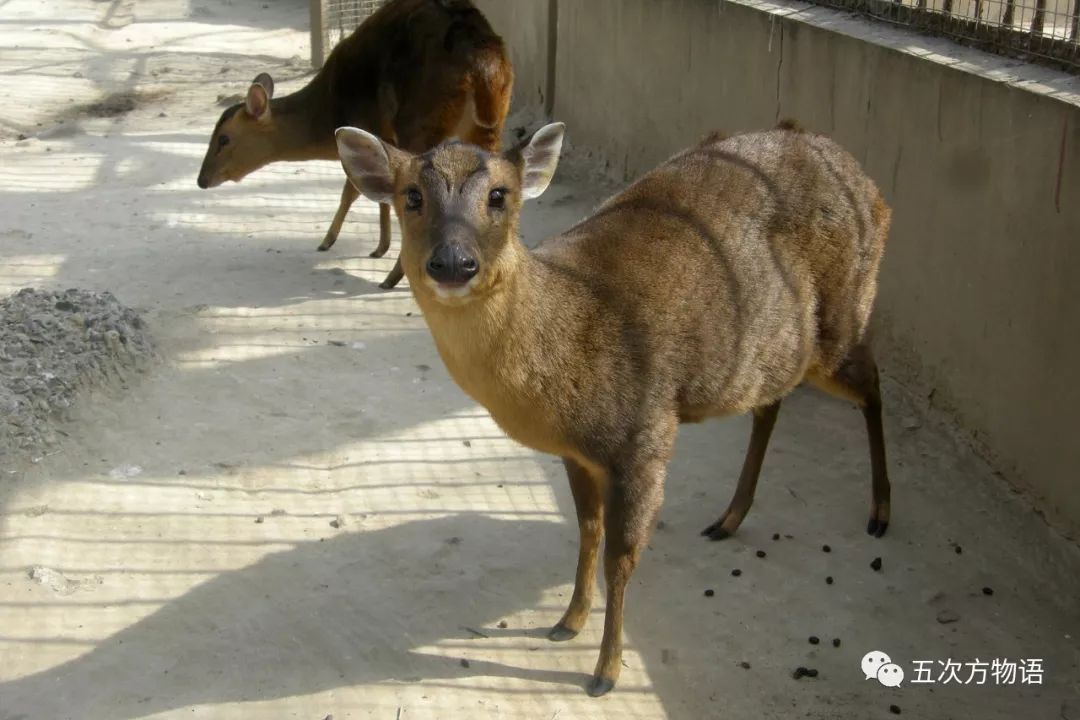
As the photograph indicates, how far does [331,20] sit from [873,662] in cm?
913

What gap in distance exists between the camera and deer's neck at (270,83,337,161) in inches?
296

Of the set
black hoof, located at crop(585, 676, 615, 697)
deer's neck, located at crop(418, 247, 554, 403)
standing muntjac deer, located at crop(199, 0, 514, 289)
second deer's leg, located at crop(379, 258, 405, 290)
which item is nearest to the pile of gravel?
second deer's leg, located at crop(379, 258, 405, 290)

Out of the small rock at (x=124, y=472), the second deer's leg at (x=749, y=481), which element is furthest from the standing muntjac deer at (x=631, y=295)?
the small rock at (x=124, y=472)

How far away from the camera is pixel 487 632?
4145 mm

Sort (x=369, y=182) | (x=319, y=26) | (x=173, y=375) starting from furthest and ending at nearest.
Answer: (x=319, y=26) < (x=173, y=375) < (x=369, y=182)

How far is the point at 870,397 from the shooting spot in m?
4.60

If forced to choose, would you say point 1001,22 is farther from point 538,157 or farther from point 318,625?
point 318,625

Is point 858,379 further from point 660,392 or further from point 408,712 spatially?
Answer: point 408,712

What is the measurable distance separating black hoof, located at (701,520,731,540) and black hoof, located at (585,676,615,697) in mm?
998

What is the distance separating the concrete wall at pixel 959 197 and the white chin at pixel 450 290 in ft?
7.24

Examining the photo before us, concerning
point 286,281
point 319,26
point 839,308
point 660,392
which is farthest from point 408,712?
point 319,26

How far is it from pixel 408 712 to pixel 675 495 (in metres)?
1.71

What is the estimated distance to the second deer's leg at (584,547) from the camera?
4.13m

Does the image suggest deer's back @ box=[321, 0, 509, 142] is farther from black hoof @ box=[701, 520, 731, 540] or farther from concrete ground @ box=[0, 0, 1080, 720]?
black hoof @ box=[701, 520, 731, 540]
